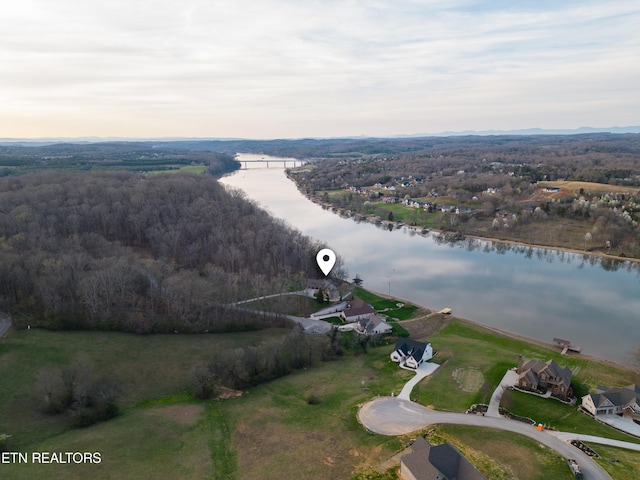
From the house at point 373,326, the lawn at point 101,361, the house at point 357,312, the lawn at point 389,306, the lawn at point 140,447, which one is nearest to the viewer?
the lawn at point 140,447

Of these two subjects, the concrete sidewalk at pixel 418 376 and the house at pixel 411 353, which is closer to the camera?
the concrete sidewalk at pixel 418 376

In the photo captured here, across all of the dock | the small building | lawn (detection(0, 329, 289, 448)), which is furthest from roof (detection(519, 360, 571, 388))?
the small building

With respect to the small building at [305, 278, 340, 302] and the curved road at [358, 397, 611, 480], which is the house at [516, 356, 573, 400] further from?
the small building at [305, 278, 340, 302]

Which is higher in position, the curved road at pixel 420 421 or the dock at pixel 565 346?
the curved road at pixel 420 421

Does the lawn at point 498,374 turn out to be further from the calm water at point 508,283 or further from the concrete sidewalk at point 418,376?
the calm water at point 508,283

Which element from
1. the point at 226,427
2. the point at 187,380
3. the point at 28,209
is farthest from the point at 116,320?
the point at 28,209

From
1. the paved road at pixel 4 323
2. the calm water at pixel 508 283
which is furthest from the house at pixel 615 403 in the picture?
the paved road at pixel 4 323

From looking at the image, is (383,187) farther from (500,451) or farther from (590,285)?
(500,451)

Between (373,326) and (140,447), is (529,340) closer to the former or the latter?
(373,326)
